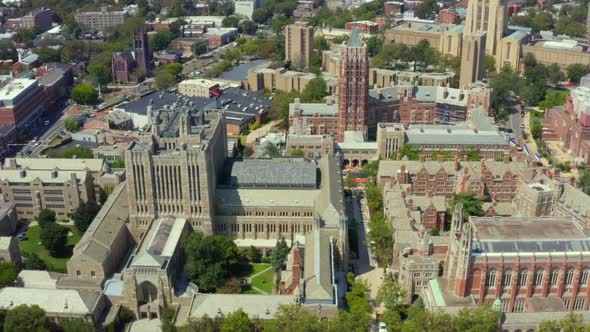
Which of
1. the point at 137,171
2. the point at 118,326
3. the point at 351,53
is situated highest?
the point at 351,53

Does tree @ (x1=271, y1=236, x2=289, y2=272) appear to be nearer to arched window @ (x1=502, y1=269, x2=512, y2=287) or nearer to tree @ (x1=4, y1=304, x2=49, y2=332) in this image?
arched window @ (x1=502, y1=269, x2=512, y2=287)

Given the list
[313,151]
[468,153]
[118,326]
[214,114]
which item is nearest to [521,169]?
[468,153]

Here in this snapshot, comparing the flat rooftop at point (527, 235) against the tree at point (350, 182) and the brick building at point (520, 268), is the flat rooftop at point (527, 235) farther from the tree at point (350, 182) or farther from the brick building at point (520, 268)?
the tree at point (350, 182)

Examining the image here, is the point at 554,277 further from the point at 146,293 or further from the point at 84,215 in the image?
the point at 84,215

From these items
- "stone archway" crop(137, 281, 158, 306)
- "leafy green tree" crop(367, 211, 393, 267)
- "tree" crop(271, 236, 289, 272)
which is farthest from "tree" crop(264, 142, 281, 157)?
"stone archway" crop(137, 281, 158, 306)

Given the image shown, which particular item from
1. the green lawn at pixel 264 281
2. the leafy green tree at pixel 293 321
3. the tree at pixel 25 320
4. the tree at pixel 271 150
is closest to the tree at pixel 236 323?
the leafy green tree at pixel 293 321

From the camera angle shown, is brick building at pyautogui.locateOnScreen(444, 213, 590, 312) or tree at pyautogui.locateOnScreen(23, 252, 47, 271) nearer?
brick building at pyautogui.locateOnScreen(444, 213, 590, 312)

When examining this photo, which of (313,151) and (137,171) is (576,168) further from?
(137,171)
